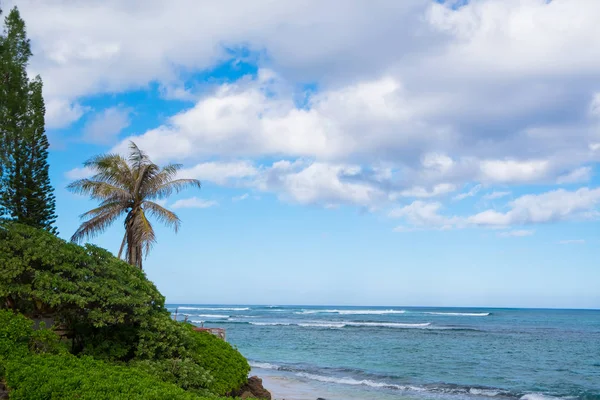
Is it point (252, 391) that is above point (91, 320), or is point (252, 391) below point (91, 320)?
below

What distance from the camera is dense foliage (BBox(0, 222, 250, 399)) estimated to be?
7.77 metres

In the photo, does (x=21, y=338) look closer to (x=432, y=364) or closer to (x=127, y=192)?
(x=127, y=192)

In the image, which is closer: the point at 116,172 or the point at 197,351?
the point at 197,351

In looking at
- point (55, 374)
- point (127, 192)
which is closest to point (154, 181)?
point (127, 192)

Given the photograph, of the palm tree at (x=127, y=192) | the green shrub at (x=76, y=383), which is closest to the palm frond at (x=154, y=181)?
the palm tree at (x=127, y=192)

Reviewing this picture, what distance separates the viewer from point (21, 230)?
937 cm

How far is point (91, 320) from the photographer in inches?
335

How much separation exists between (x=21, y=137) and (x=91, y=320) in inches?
239

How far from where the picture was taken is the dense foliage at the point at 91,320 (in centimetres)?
777

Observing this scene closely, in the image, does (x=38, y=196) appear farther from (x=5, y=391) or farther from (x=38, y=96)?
(x=5, y=391)

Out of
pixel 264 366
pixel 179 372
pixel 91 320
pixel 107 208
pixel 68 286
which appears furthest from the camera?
pixel 264 366

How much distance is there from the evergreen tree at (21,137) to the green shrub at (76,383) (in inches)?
239

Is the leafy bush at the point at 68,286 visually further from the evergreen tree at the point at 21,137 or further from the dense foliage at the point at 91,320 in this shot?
the evergreen tree at the point at 21,137

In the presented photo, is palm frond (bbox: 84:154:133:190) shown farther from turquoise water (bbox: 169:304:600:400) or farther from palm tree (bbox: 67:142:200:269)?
turquoise water (bbox: 169:304:600:400)
